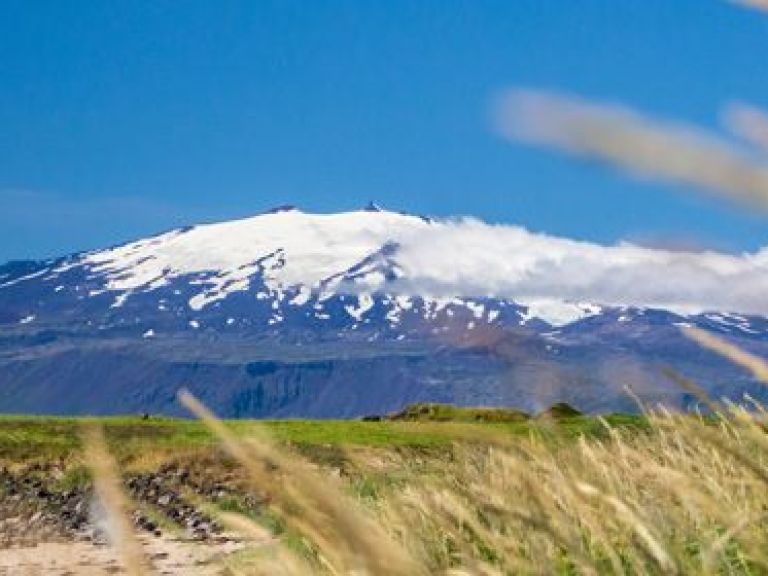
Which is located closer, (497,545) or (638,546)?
(638,546)

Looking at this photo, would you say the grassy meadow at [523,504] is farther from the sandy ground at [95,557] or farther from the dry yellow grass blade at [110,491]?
the sandy ground at [95,557]

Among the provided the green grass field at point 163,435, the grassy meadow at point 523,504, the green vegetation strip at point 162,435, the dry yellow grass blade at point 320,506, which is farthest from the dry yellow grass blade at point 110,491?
the green vegetation strip at point 162,435

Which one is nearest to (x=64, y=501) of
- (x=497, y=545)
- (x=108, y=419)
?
(x=108, y=419)

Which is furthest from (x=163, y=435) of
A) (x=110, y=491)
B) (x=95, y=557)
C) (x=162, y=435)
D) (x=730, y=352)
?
(x=110, y=491)

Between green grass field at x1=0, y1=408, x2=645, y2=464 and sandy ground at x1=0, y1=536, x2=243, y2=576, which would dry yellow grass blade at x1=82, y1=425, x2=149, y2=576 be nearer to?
sandy ground at x1=0, y1=536, x2=243, y2=576

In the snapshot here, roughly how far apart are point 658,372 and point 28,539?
96.3 ft

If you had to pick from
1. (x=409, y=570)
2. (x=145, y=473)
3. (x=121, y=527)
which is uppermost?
(x=145, y=473)

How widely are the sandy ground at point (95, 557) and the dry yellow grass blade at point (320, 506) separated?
45.2ft

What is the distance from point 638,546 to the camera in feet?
9.26

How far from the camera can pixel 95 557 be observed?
25.8 metres

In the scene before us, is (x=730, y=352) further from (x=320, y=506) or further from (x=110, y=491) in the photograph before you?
(x=110, y=491)

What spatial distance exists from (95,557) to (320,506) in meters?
24.8

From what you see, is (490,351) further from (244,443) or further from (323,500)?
(323,500)

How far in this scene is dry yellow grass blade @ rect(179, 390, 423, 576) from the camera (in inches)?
67.1
